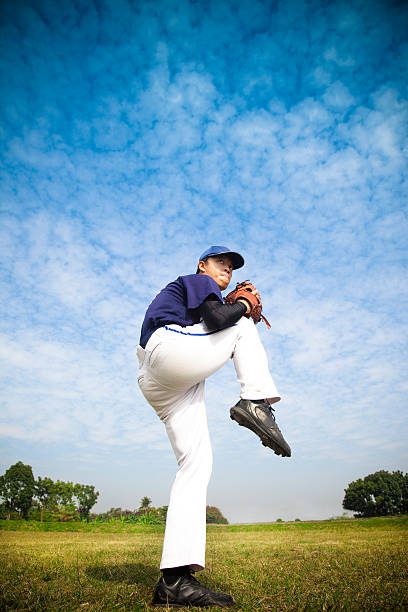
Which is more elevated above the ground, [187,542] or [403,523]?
[187,542]

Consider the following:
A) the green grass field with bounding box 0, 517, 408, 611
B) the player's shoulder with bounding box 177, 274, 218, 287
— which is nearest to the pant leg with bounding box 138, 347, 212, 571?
the green grass field with bounding box 0, 517, 408, 611

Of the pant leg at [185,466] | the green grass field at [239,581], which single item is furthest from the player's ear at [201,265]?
the green grass field at [239,581]

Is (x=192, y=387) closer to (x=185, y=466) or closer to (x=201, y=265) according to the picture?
(x=185, y=466)

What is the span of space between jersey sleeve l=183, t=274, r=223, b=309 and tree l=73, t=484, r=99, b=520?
56.3 ft

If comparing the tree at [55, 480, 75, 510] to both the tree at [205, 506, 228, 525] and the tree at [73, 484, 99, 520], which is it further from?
the tree at [205, 506, 228, 525]

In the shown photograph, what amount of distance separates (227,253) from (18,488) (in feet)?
60.4

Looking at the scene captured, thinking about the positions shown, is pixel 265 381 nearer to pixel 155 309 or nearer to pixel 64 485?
pixel 155 309

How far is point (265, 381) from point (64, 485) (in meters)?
17.8

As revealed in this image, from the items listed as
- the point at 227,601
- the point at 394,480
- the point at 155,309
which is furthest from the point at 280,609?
the point at 394,480

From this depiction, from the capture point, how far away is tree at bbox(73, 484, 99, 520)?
16812 mm

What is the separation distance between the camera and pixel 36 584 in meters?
2.71

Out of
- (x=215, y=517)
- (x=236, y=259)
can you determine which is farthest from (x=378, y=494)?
(x=236, y=259)

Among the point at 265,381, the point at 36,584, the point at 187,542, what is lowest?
the point at 36,584

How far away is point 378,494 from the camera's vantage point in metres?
18.3
